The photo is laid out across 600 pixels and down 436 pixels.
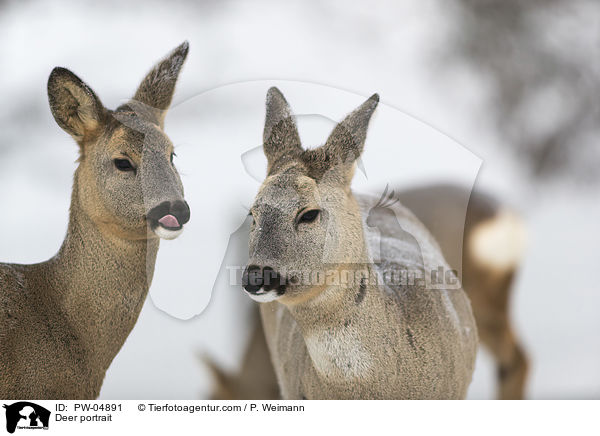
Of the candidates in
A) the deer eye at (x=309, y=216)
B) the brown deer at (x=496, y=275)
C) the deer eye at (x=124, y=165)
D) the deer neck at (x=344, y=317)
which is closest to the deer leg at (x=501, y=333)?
the brown deer at (x=496, y=275)

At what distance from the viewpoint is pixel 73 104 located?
3.96 feet

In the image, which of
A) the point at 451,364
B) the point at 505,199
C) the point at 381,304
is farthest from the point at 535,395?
the point at 381,304

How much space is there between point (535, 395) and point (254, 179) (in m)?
1.55

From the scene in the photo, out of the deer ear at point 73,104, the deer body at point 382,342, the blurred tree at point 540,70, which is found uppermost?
the blurred tree at point 540,70

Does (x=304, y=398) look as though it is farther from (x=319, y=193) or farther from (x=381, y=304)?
(x=319, y=193)

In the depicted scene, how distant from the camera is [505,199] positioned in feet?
7.96

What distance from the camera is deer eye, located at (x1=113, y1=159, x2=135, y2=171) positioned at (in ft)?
3.88

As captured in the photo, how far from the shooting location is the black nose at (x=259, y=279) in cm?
107

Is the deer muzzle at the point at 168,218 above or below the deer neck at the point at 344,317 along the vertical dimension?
above

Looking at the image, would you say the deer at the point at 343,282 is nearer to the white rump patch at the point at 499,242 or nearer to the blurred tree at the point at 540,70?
the white rump patch at the point at 499,242

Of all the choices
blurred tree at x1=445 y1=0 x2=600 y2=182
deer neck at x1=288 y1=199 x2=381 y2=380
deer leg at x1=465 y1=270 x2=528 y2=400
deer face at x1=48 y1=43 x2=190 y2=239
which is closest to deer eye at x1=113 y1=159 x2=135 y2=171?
deer face at x1=48 y1=43 x2=190 y2=239

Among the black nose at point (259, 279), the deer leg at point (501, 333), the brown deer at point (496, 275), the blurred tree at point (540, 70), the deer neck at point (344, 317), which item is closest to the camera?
the black nose at point (259, 279)

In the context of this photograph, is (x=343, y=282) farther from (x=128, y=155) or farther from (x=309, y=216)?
(x=128, y=155)
